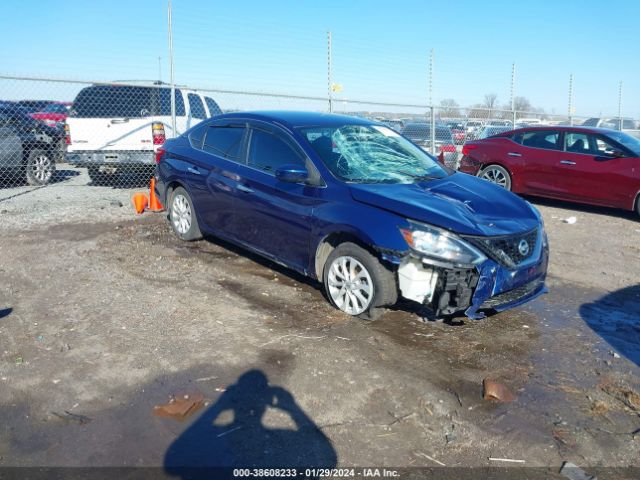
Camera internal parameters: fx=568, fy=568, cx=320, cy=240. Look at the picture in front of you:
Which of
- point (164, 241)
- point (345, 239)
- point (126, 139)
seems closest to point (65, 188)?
point (126, 139)

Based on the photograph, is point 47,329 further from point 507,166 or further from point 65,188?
point 507,166

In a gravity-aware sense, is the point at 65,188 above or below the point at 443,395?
above

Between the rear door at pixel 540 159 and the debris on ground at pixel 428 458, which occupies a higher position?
the rear door at pixel 540 159

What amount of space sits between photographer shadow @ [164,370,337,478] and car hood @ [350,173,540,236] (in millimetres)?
1754

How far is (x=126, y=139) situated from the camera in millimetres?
10164

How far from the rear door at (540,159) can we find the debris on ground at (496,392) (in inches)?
277

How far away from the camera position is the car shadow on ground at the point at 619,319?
4.55 m

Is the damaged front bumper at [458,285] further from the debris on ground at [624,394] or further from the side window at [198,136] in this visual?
the side window at [198,136]

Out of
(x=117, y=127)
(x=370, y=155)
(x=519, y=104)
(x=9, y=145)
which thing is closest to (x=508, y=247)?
(x=370, y=155)

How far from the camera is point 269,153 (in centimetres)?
566

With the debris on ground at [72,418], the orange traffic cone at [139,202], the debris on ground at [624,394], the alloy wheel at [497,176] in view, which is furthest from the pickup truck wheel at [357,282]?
the alloy wheel at [497,176]

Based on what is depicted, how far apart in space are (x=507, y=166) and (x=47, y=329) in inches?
336

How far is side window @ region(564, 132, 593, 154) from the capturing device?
9781 millimetres

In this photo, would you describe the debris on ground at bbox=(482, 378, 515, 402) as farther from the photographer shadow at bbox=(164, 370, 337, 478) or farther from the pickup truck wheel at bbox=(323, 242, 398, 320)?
the photographer shadow at bbox=(164, 370, 337, 478)
